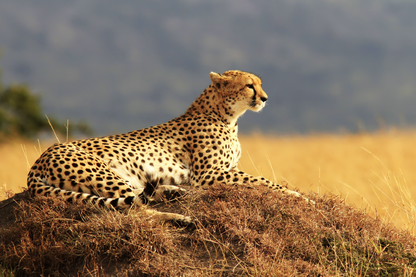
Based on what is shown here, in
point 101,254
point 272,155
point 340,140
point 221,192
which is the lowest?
point 101,254

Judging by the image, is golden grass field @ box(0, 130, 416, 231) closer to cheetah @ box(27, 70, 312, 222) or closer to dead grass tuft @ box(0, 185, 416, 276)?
cheetah @ box(27, 70, 312, 222)

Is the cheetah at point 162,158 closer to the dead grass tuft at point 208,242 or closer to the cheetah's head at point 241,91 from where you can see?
the cheetah's head at point 241,91

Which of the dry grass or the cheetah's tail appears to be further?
the dry grass

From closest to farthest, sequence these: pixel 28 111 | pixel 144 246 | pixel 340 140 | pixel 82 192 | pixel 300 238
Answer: pixel 144 246
pixel 300 238
pixel 82 192
pixel 340 140
pixel 28 111

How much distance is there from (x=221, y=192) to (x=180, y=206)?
0.40 metres

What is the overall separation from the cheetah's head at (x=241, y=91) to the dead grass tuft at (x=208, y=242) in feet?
4.65

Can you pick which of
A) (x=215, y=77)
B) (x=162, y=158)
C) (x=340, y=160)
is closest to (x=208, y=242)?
(x=162, y=158)

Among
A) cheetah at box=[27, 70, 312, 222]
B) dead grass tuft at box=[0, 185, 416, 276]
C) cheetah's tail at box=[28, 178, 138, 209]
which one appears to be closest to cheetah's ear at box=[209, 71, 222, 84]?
cheetah at box=[27, 70, 312, 222]

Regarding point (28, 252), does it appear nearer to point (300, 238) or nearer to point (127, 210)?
point (127, 210)

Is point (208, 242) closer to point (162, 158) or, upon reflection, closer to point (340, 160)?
point (162, 158)

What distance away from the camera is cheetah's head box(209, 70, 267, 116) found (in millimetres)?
5176

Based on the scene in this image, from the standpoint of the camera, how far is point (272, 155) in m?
15.5

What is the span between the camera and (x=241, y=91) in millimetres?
5203

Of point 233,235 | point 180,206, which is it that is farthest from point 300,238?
point 180,206
